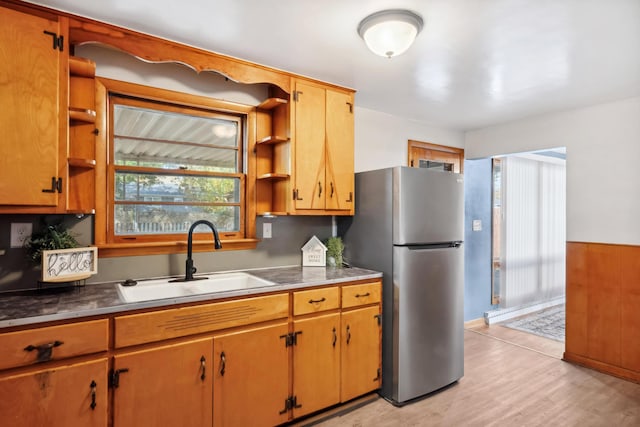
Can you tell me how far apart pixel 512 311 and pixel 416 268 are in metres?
2.92

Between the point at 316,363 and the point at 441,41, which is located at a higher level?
the point at 441,41

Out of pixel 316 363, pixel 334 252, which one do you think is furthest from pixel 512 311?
pixel 316 363

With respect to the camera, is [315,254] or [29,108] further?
[315,254]

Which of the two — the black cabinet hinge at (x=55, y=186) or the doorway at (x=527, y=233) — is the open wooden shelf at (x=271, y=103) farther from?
the doorway at (x=527, y=233)

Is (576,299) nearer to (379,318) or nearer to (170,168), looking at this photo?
(379,318)

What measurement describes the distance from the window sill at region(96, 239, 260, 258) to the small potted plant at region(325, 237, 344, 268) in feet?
2.09

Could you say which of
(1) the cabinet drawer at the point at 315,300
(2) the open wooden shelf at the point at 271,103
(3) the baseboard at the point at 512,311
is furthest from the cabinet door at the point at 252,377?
(3) the baseboard at the point at 512,311

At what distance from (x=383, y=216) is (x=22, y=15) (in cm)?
236

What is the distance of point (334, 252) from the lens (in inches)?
115

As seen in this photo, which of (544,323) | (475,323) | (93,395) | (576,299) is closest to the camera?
(93,395)

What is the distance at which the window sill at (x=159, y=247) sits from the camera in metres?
2.14

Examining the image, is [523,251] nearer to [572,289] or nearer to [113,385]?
[572,289]

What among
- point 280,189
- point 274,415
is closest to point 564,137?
point 280,189

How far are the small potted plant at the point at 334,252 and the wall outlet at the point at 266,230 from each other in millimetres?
524
